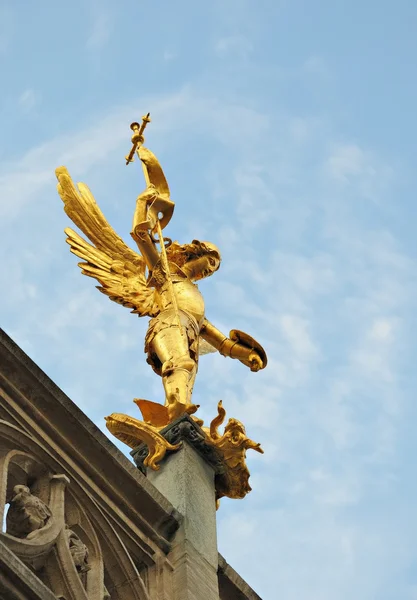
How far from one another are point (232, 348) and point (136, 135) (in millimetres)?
2700

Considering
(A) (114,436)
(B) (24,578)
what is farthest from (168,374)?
(B) (24,578)

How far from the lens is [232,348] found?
1719 centimetres

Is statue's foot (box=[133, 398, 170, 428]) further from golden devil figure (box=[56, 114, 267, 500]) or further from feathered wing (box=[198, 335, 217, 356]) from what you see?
feathered wing (box=[198, 335, 217, 356])

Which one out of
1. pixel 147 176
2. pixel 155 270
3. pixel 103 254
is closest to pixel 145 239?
pixel 155 270

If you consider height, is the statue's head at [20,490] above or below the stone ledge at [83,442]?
below

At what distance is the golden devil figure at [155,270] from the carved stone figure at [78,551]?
11.7 ft

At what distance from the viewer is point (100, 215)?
691 inches

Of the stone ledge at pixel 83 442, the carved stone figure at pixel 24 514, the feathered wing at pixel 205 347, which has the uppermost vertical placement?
the feathered wing at pixel 205 347

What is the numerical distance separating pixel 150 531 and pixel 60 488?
3.69 feet

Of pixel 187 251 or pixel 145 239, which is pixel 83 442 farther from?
pixel 187 251

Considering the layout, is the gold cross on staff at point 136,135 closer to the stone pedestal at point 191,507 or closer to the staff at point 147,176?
the staff at point 147,176

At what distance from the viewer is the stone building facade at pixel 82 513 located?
12.2 meters

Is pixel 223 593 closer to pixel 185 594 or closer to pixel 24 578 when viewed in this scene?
pixel 185 594

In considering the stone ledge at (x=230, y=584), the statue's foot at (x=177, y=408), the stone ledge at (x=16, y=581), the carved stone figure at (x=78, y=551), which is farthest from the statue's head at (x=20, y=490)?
the statue's foot at (x=177, y=408)
